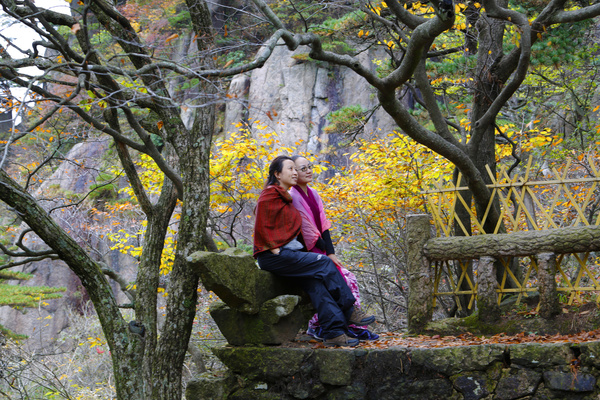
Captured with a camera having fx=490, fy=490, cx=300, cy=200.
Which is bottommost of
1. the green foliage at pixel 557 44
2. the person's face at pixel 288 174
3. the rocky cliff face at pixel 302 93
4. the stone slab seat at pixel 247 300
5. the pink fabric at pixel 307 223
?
the stone slab seat at pixel 247 300

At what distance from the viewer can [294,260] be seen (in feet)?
13.1

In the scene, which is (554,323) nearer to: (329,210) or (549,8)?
(549,8)

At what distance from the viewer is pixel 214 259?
146 inches

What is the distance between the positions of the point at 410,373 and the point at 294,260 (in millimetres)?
1248

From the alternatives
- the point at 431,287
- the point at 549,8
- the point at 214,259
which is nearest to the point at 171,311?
the point at 214,259

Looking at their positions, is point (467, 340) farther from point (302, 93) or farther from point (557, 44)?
point (302, 93)

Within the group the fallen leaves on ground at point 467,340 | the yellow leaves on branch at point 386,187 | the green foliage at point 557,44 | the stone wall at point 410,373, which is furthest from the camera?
the yellow leaves on branch at point 386,187

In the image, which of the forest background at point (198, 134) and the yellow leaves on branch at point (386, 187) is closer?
the forest background at point (198, 134)

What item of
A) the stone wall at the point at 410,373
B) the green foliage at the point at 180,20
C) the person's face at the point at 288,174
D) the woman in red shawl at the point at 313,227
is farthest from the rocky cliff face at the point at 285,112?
the stone wall at the point at 410,373

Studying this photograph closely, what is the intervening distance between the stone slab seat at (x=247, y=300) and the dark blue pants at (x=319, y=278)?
0.13m

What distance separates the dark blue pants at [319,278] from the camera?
4008 millimetres

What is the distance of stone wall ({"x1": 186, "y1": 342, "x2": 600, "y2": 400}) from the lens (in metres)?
3.50

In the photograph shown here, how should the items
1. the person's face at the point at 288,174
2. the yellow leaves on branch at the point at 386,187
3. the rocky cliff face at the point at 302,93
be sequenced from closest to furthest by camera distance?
the person's face at the point at 288,174
the yellow leaves on branch at the point at 386,187
the rocky cliff face at the point at 302,93

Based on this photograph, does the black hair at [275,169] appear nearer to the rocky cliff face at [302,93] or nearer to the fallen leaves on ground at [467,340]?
the fallen leaves on ground at [467,340]
